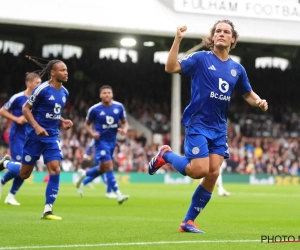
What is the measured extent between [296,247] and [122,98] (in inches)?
1255

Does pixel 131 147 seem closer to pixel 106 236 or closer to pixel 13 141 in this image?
pixel 13 141

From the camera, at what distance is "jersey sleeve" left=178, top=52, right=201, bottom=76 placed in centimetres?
863

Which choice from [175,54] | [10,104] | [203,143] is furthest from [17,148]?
[175,54]

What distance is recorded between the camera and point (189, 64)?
28.5 ft

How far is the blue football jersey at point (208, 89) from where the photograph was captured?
870 cm

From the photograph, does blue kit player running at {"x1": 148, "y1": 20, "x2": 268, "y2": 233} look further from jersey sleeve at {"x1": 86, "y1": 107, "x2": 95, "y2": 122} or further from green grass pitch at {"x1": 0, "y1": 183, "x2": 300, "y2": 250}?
jersey sleeve at {"x1": 86, "y1": 107, "x2": 95, "y2": 122}

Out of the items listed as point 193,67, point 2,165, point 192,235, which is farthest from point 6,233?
point 2,165

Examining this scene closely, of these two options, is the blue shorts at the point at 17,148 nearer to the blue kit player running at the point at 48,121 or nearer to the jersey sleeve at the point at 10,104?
the jersey sleeve at the point at 10,104

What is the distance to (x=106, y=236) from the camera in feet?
27.5

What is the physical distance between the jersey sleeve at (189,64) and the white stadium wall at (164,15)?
21292 millimetres

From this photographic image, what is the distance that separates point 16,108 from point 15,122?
405mm

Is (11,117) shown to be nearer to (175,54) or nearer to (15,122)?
(15,122)

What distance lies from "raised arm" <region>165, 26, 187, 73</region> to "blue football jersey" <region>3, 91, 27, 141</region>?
22.8 ft

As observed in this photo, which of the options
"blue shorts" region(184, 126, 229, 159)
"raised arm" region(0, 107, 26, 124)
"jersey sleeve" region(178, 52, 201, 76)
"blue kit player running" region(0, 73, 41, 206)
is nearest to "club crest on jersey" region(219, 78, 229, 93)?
"jersey sleeve" region(178, 52, 201, 76)
